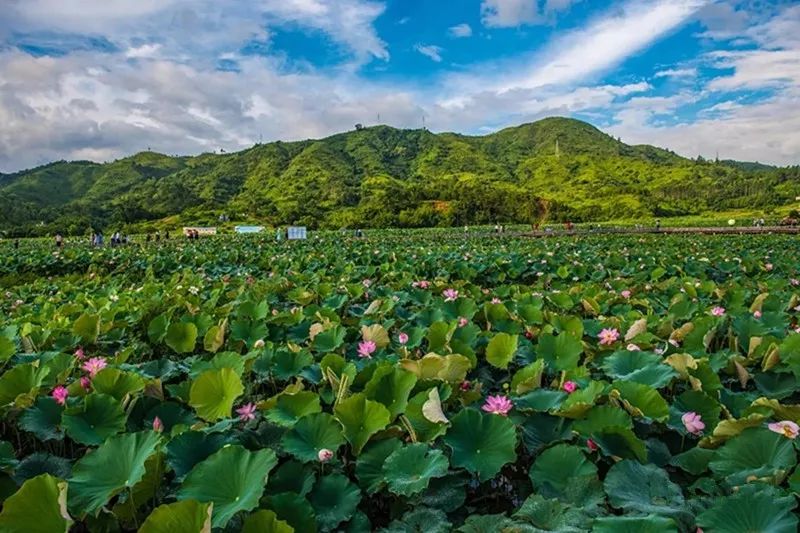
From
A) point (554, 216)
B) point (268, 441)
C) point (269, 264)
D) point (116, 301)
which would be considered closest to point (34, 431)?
point (268, 441)

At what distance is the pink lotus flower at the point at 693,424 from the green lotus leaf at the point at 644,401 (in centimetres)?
6

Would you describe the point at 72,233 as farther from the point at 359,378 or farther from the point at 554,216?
the point at 359,378

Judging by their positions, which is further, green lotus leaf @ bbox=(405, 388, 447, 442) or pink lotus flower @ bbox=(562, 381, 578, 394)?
pink lotus flower @ bbox=(562, 381, 578, 394)

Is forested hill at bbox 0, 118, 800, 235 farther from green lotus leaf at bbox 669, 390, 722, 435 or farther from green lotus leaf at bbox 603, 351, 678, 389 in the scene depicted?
green lotus leaf at bbox 669, 390, 722, 435

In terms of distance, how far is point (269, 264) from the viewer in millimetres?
11703

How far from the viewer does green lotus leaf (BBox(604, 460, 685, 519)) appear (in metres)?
1.34

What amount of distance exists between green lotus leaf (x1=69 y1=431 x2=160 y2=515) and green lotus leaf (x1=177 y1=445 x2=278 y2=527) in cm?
13

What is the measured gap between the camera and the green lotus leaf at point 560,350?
252 cm

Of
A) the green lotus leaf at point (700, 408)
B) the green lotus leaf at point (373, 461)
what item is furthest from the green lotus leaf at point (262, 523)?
the green lotus leaf at point (700, 408)

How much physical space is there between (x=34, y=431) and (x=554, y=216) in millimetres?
73806

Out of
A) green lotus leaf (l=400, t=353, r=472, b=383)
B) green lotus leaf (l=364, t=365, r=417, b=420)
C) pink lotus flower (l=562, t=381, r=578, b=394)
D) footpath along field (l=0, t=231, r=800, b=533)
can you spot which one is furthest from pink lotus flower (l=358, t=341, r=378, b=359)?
pink lotus flower (l=562, t=381, r=578, b=394)

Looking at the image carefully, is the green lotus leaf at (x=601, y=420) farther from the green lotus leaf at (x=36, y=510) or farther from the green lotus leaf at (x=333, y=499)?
the green lotus leaf at (x=36, y=510)

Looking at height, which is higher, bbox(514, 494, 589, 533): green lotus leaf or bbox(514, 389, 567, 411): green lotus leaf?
bbox(514, 389, 567, 411): green lotus leaf

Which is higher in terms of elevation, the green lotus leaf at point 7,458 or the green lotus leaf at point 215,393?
the green lotus leaf at point 215,393
